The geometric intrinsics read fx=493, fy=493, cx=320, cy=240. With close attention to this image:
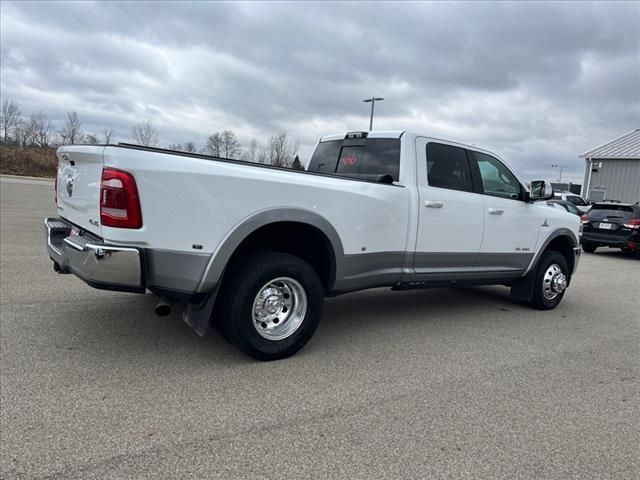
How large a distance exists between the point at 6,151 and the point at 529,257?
50.7m

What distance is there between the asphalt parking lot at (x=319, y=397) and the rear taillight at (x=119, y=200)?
1136mm

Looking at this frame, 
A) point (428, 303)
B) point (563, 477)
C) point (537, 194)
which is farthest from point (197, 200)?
point (537, 194)

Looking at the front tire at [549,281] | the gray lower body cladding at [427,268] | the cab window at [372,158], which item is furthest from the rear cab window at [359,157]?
the front tire at [549,281]

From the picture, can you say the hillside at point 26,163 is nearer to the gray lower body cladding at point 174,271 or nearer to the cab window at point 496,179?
the cab window at point 496,179

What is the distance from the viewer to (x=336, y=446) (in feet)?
9.12

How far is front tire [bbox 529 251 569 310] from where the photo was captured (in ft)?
20.6

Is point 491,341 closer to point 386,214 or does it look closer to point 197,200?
point 386,214

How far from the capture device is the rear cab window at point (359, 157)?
4.95m

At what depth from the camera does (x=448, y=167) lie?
521 centimetres

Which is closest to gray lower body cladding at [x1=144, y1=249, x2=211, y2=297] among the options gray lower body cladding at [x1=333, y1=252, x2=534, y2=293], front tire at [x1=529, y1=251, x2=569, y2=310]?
gray lower body cladding at [x1=333, y1=252, x2=534, y2=293]

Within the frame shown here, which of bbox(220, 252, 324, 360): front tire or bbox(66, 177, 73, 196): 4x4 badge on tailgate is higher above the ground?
bbox(66, 177, 73, 196): 4x4 badge on tailgate

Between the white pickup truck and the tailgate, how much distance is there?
2 centimetres

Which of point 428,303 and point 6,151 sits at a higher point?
point 6,151

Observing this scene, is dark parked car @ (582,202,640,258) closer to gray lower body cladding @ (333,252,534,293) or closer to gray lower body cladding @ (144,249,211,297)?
gray lower body cladding @ (333,252,534,293)
